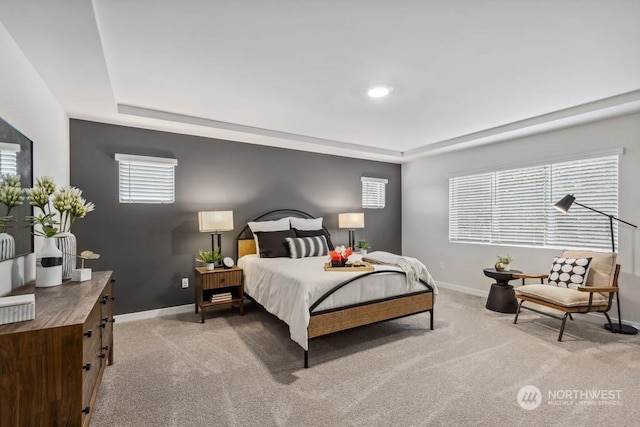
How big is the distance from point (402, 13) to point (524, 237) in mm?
4025

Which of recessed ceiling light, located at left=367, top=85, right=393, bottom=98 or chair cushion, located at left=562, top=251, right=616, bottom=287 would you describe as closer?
recessed ceiling light, located at left=367, top=85, right=393, bottom=98

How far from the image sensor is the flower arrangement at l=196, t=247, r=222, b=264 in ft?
13.4

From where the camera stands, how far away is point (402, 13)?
77.9 inches

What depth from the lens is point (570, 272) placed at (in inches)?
145

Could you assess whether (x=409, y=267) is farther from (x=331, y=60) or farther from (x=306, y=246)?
(x=331, y=60)

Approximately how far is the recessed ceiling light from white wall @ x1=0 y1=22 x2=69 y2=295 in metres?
2.79

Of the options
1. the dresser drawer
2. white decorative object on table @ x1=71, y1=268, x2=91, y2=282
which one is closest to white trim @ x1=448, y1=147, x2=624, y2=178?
the dresser drawer

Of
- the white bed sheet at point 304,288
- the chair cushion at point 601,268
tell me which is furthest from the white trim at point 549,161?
the white bed sheet at point 304,288

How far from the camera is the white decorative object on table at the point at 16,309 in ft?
4.47

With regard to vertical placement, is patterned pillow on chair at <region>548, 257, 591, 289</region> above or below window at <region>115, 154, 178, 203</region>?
below

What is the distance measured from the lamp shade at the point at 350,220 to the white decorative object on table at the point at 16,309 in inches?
172

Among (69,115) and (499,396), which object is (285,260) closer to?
(499,396)
